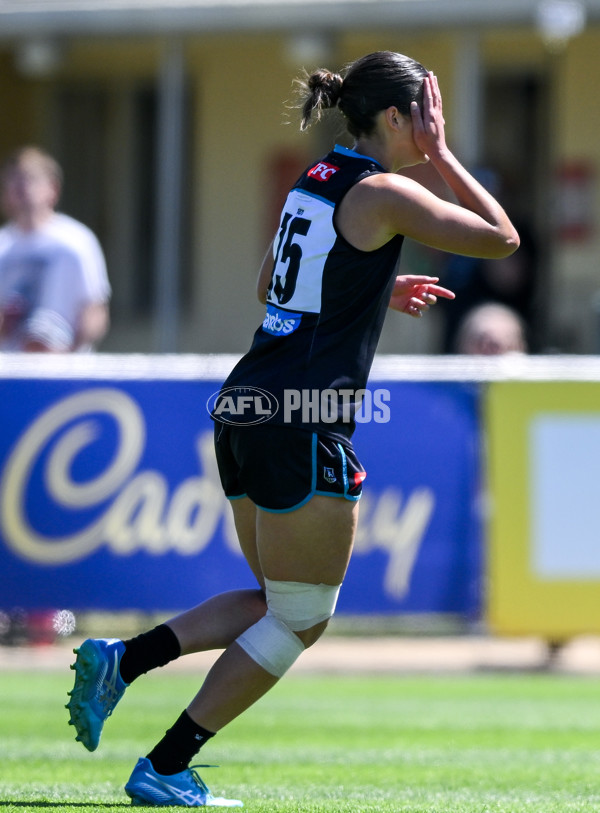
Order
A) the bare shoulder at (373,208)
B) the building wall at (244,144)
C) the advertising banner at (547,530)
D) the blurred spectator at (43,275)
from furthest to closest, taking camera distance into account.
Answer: the building wall at (244,144) → the blurred spectator at (43,275) → the advertising banner at (547,530) → the bare shoulder at (373,208)

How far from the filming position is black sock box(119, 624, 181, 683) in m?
4.01

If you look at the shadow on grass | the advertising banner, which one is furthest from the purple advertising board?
the shadow on grass

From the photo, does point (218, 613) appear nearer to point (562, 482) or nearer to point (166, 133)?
point (562, 482)

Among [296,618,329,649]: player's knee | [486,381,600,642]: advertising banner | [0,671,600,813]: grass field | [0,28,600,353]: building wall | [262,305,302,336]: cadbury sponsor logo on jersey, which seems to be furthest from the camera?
[0,28,600,353]: building wall

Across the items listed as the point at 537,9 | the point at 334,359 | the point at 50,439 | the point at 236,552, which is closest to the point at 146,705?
the point at 236,552

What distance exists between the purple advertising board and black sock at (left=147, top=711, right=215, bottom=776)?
150 inches

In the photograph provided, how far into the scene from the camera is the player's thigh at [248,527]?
159 inches

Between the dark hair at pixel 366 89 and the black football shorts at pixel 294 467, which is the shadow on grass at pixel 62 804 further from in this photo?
the dark hair at pixel 366 89

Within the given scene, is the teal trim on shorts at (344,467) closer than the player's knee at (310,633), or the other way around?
the teal trim on shorts at (344,467)

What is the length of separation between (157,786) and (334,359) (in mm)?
1251

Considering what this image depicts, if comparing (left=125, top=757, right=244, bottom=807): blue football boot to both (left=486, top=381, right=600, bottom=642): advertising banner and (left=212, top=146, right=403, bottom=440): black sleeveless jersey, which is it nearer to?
(left=212, top=146, right=403, bottom=440): black sleeveless jersey

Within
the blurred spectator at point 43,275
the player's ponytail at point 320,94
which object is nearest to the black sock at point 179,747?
the player's ponytail at point 320,94

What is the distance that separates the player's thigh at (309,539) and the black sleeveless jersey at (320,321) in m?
0.21

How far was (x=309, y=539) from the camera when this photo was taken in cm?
382
